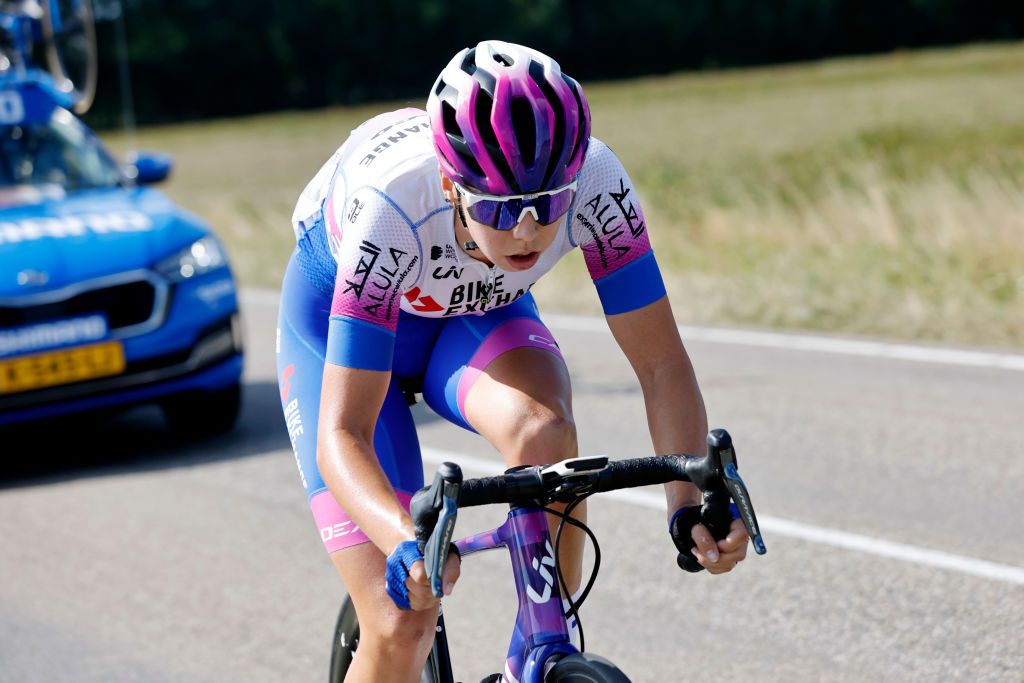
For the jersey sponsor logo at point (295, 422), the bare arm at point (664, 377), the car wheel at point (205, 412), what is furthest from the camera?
the car wheel at point (205, 412)

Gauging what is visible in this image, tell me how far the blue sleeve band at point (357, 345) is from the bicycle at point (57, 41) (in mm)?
6938

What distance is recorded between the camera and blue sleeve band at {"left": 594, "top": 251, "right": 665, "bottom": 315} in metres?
3.25

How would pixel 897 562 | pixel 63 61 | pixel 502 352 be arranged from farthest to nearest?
pixel 63 61 → pixel 897 562 → pixel 502 352

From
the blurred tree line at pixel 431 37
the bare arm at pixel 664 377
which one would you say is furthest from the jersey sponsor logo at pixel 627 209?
the blurred tree line at pixel 431 37

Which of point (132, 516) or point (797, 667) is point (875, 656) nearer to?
point (797, 667)

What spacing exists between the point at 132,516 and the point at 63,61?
4010mm

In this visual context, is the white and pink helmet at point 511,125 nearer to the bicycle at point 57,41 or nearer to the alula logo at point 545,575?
the alula logo at point 545,575

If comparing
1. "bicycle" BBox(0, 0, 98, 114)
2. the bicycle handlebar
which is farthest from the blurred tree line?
the bicycle handlebar

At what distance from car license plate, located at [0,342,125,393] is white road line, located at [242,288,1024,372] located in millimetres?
3982

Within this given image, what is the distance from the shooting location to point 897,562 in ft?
18.1

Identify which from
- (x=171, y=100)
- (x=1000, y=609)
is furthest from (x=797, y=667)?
(x=171, y=100)

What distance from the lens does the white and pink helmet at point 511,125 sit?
2.76 m

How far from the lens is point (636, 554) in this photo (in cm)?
583

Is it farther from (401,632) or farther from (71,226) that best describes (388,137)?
(71,226)
